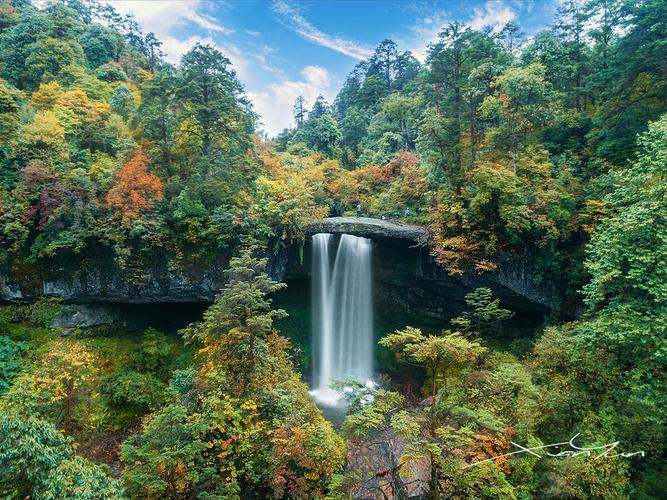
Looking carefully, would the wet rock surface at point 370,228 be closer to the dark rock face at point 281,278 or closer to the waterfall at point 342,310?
the dark rock face at point 281,278

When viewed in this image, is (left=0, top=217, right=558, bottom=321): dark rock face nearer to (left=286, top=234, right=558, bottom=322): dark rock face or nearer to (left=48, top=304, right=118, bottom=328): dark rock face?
(left=286, top=234, right=558, bottom=322): dark rock face

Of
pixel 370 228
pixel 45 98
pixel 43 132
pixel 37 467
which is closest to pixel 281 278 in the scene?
pixel 370 228

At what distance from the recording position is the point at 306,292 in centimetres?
1922

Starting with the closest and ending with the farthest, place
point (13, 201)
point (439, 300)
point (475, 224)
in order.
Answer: point (13, 201) → point (475, 224) → point (439, 300)

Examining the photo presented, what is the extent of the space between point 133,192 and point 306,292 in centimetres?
987

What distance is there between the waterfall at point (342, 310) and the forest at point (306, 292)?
102 cm

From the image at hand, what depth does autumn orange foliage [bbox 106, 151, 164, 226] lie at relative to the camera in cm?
1292

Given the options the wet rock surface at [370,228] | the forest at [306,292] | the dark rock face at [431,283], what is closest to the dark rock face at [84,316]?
the forest at [306,292]

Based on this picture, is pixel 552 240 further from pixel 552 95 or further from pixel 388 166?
pixel 388 166

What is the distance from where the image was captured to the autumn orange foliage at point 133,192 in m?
12.9

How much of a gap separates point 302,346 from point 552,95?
16686 mm

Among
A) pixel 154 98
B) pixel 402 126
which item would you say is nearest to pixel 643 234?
pixel 154 98

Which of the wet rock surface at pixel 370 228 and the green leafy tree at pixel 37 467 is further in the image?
the wet rock surface at pixel 370 228

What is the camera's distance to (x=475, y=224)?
44.7ft
